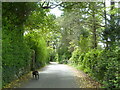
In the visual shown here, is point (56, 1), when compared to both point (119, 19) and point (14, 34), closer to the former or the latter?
point (14, 34)

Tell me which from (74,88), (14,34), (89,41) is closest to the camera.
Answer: (74,88)

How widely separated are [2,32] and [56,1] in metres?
5.03

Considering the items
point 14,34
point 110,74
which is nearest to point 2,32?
point 14,34

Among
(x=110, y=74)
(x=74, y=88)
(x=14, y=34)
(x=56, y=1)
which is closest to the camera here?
(x=110, y=74)

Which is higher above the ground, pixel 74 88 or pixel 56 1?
pixel 56 1

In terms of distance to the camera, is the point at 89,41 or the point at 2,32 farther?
the point at 89,41

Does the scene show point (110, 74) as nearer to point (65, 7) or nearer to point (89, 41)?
point (65, 7)

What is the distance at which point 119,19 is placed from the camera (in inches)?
372

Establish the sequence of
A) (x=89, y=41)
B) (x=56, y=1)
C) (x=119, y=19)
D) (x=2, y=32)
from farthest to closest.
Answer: (x=89, y=41)
(x=56, y=1)
(x=119, y=19)
(x=2, y=32)

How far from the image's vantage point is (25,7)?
854 cm

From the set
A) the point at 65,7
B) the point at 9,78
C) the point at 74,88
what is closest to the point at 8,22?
the point at 9,78

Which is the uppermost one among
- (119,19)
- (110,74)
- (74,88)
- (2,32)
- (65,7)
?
(65,7)

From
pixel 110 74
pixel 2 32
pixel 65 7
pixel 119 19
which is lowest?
pixel 110 74

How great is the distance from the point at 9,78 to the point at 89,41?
48.0 ft
